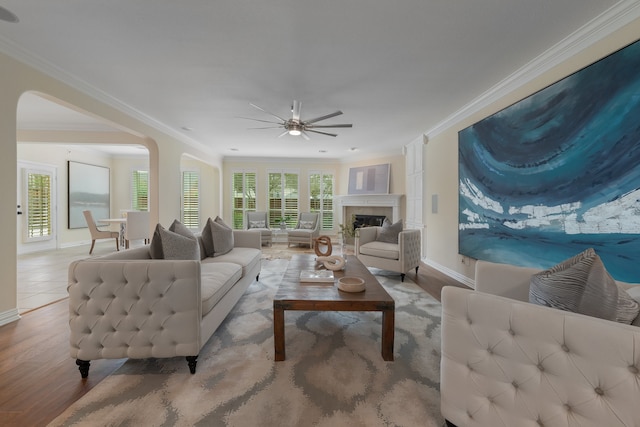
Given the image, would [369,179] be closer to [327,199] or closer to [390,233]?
[327,199]

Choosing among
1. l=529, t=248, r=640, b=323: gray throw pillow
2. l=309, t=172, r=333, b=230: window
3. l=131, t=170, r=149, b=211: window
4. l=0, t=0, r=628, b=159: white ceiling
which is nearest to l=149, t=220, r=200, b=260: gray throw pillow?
l=0, t=0, r=628, b=159: white ceiling

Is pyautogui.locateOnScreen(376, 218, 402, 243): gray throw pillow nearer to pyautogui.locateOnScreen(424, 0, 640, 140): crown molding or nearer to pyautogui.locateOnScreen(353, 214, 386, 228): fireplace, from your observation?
pyautogui.locateOnScreen(424, 0, 640, 140): crown molding

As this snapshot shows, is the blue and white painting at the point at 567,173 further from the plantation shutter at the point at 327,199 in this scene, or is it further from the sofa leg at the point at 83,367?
the plantation shutter at the point at 327,199

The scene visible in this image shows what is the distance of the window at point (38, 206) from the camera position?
592cm

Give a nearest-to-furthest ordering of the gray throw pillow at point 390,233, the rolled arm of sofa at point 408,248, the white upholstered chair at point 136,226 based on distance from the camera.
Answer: the rolled arm of sofa at point 408,248
the gray throw pillow at point 390,233
the white upholstered chair at point 136,226

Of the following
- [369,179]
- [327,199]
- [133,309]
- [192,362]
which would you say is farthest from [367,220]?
[133,309]

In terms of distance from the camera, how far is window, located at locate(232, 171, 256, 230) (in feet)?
26.6

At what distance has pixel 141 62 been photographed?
2.70 meters

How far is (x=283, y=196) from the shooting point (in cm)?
816

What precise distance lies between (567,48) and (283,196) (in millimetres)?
6865

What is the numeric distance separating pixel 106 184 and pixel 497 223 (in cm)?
1009

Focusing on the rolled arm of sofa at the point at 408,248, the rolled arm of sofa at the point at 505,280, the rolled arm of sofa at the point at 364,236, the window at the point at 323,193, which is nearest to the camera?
the rolled arm of sofa at the point at 505,280

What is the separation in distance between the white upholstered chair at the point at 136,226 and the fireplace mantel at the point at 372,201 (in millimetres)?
5111

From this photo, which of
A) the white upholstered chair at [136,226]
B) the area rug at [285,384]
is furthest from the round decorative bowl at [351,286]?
the white upholstered chair at [136,226]
